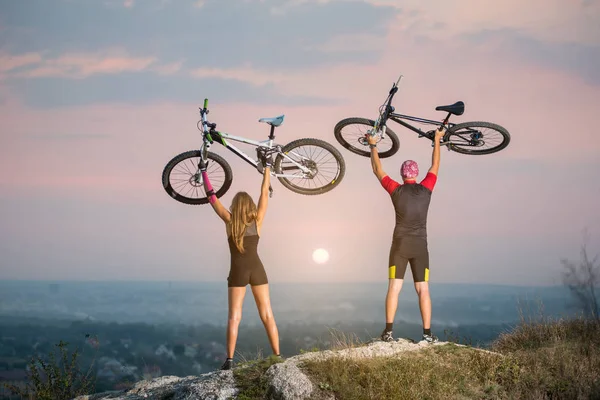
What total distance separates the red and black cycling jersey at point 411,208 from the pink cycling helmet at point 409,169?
0.51 ft

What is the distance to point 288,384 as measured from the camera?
970 centimetres

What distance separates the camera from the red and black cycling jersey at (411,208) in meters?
11.6

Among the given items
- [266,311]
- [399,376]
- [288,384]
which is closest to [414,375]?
[399,376]

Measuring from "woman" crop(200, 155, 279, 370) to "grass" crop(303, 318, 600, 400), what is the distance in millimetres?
1099

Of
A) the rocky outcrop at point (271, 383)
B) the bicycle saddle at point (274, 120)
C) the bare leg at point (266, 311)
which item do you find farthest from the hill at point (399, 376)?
the bicycle saddle at point (274, 120)

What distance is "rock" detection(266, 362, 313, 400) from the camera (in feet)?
31.4

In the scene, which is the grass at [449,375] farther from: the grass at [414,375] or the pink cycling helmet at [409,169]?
the pink cycling helmet at [409,169]

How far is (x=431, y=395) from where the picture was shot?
32.1 feet

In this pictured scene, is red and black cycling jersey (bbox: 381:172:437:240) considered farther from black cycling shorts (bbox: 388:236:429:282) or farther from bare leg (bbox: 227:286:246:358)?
bare leg (bbox: 227:286:246:358)

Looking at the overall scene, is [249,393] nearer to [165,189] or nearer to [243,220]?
[243,220]

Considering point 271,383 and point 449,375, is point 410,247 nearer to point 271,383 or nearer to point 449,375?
point 449,375

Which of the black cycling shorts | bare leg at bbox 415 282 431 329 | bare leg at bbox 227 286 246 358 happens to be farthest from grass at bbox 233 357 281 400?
bare leg at bbox 415 282 431 329

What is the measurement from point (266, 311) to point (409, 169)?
326 cm

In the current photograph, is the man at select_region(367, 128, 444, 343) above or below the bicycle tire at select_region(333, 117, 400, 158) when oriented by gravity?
below
